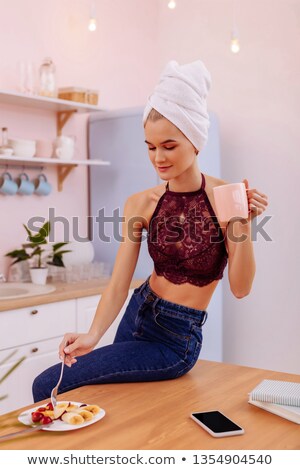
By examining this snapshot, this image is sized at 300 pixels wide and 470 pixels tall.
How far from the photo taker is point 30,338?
2715 mm

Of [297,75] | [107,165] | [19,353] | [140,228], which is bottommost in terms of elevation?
[19,353]

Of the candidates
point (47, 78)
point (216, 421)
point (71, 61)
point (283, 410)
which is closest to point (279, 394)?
point (283, 410)

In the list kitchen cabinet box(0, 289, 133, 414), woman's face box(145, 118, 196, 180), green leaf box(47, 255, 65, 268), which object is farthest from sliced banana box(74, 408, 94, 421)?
green leaf box(47, 255, 65, 268)

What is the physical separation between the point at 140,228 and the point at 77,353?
516 mm

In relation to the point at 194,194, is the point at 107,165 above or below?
above

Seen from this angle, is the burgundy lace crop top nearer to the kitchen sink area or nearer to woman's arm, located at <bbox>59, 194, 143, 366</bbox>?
woman's arm, located at <bbox>59, 194, 143, 366</bbox>

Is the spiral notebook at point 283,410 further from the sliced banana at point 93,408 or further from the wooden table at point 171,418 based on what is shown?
the sliced banana at point 93,408

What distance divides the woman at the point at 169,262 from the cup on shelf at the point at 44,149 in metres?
1.46

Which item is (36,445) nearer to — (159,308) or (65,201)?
(159,308)

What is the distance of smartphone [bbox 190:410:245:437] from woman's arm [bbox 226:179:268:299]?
46cm

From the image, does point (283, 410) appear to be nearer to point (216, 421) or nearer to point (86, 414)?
point (216, 421)

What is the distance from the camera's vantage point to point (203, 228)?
187 cm

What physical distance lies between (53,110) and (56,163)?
32 centimetres
